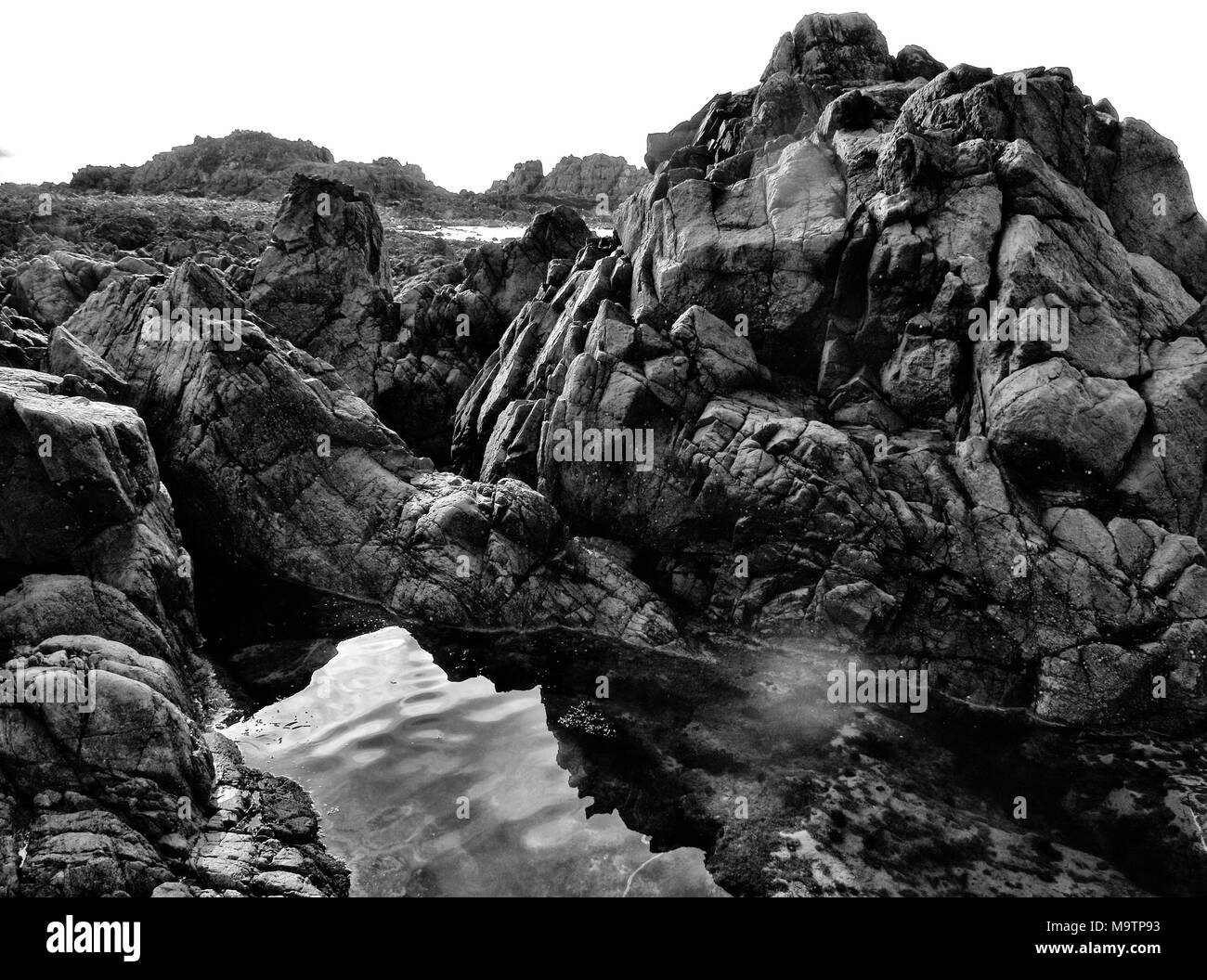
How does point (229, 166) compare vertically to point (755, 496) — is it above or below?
above

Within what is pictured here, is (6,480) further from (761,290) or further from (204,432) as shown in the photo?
(761,290)

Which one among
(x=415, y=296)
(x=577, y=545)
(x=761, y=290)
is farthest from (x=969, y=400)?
(x=415, y=296)

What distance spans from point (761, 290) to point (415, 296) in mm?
25760

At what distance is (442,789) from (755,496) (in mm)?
15211

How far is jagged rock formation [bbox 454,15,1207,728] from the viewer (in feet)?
77.3

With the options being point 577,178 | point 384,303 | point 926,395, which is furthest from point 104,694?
point 577,178

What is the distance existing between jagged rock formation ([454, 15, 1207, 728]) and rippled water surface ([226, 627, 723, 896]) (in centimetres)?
1046

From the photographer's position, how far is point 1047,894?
15695 mm

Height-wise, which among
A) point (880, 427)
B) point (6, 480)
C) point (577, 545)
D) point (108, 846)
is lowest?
point (108, 846)

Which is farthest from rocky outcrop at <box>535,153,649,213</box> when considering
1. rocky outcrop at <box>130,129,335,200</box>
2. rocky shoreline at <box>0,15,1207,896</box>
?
rocky shoreline at <box>0,15,1207,896</box>

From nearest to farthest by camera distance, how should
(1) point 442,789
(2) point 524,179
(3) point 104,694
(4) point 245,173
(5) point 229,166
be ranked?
(3) point 104,694, (1) point 442,789, (4) point 245,173, (5) point 229,166, (2) point 524,179

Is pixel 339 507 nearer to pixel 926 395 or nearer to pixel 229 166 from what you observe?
pixel 926 395

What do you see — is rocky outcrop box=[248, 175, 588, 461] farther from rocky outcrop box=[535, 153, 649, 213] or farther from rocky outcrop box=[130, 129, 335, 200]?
rocky outcrop box=[535, 153, 649, 213]

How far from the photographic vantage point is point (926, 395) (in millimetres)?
27641
